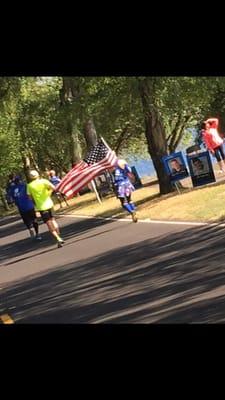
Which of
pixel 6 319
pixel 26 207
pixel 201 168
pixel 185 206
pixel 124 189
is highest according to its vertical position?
pixel 26 207

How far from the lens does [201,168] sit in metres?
22.3

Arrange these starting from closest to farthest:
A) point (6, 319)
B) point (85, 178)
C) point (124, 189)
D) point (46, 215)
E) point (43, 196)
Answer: point (6, 319) → point (46, 215) → point (43, 196) → point (124, 189) → point (85, 178)

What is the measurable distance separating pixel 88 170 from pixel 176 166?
127 inches

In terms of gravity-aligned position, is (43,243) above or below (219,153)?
below

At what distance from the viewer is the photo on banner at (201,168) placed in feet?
71.7

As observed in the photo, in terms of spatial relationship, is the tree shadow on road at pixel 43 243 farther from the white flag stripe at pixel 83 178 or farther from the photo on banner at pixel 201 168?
the photo on banner at pixel 201 168

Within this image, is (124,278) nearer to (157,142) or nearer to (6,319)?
(6,319)

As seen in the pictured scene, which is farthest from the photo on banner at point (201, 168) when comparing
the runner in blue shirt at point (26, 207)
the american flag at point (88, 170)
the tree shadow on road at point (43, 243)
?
the runner in blue shirt at point (26, 207)

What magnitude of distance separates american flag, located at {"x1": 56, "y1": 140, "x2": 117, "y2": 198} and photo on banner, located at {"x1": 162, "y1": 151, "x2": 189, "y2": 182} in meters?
2.35

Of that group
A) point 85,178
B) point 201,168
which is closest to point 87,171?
point 85,178
